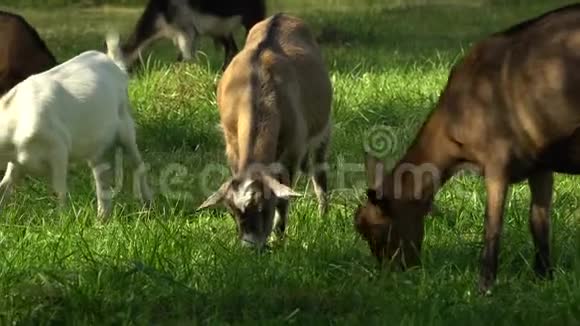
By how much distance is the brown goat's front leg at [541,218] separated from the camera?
684 centimetres

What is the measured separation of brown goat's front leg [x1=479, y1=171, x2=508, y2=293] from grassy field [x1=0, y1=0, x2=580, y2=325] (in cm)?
9

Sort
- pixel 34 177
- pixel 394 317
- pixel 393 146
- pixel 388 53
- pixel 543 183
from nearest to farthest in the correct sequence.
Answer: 1. pixel 394 317
2. pixel 543 183
3. pixel 34 177
4. pixel 393 146
5. pixel 388 53

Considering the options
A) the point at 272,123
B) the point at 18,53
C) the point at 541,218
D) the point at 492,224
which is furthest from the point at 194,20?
the point at 492,224

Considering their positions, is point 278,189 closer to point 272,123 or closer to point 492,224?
point 272,123

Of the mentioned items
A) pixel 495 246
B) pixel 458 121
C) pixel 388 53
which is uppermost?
pixel 458 121

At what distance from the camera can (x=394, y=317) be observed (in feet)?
18.7

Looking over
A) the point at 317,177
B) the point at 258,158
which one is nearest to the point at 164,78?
the point at 317,177

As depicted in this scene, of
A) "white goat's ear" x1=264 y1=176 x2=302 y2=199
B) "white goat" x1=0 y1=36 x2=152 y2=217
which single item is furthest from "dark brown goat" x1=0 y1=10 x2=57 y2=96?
"white goat's ear" x1=264 y1=176 x2=302 y2=199

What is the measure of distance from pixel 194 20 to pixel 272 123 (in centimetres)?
982

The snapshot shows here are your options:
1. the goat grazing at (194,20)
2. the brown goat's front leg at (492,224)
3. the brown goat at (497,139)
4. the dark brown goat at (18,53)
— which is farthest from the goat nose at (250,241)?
the goat grazing at (194,20)

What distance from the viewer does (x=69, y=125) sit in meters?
8.35

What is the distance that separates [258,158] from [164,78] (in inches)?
200

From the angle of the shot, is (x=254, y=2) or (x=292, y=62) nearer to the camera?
(x=292, y=62)

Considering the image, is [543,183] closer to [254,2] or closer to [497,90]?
[497,90]
